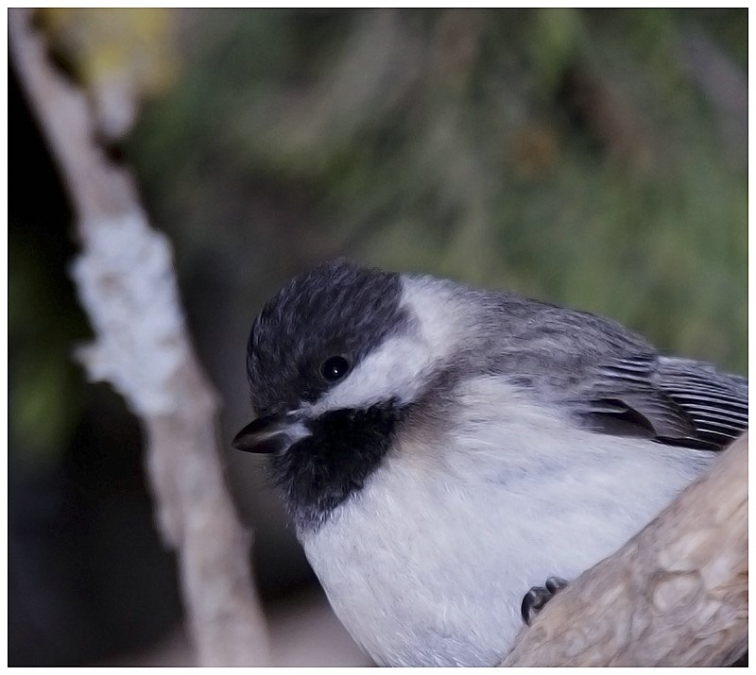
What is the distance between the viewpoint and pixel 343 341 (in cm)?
120

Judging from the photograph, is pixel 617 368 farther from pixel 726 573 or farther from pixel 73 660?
pixel 73 660

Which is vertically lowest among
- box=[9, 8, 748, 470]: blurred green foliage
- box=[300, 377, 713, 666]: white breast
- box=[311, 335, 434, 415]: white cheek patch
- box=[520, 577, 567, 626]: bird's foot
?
box=[520, 577, 567, 626]: bird's foot

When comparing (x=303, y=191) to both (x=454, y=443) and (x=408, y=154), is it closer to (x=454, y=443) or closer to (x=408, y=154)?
(x=408, y=154)

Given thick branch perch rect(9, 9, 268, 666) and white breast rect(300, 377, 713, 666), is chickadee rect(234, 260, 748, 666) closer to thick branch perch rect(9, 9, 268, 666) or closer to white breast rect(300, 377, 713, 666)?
white breast rect(300, 377, 713, 666)

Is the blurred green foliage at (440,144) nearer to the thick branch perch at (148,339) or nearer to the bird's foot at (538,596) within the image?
the thick branch perch at (148,339)

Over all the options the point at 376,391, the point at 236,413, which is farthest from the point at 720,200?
the point at 236,413

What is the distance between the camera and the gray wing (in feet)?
3.86

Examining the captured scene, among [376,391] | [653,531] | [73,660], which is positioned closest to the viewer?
[653,531]

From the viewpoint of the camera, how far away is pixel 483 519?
3.55ft

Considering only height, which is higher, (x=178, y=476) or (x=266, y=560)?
(x=178, y=476)

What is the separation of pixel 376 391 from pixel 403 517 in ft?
0.53

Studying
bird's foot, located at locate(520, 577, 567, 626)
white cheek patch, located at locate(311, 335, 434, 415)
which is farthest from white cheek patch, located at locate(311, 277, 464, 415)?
bird's foot, located at locate(520, 577, 567, 626)

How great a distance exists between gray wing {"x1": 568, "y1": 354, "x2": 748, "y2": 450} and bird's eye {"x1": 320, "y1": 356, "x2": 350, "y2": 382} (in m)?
0.29

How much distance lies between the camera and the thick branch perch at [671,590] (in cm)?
100
